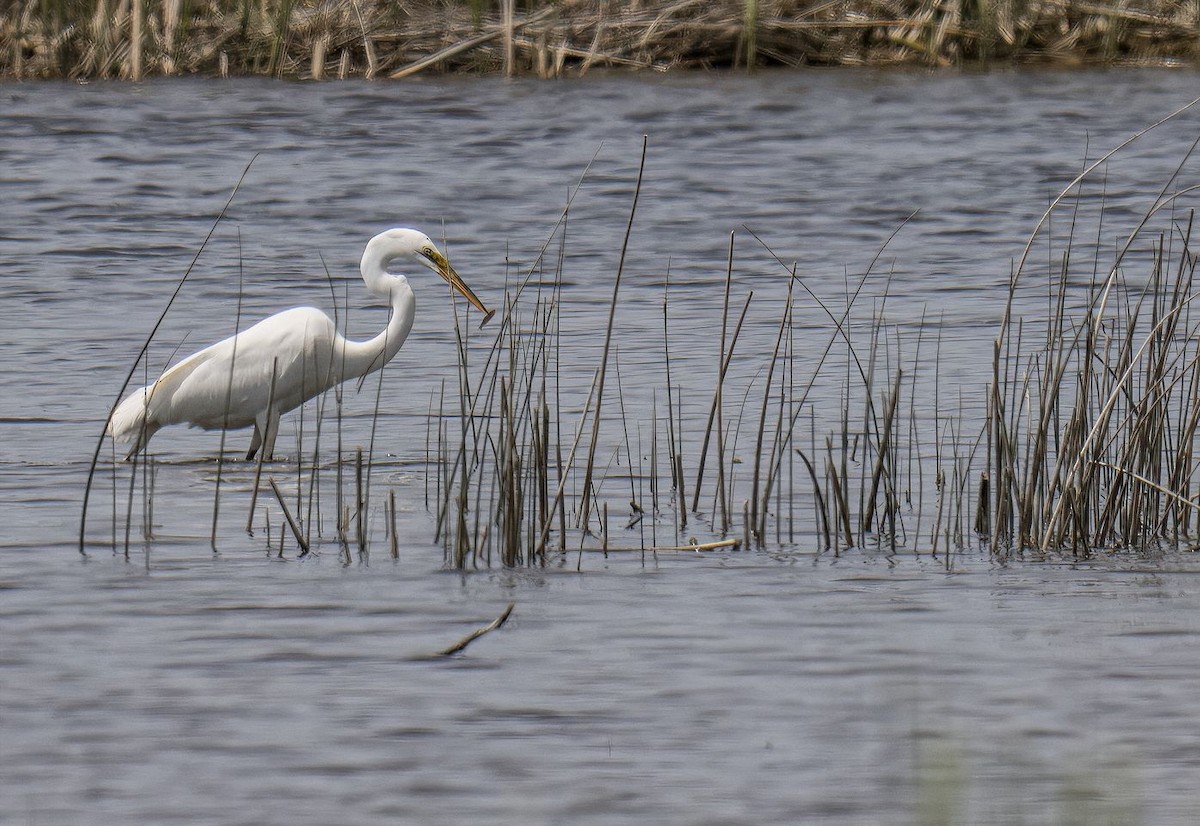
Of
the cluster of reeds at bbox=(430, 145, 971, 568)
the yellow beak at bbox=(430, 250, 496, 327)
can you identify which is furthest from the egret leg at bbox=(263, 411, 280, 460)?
the yellow beak at bbox=(430, 250, 496, 327)

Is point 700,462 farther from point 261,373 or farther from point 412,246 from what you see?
point 412,246

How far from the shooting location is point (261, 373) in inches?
301

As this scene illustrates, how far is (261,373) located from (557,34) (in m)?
9.90

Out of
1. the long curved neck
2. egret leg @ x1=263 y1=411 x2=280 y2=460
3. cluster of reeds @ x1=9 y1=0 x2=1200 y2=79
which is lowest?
egret leg @ x1=263 y1=411 x2=280 y2=460

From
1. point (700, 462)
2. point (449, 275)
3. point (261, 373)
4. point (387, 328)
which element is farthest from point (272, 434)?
point (700, 462)

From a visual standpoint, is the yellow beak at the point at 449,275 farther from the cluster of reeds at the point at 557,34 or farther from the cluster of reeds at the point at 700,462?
the cluster of reeds at the point at 557,34

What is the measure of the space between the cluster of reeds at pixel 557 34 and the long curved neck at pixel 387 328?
28.7ft

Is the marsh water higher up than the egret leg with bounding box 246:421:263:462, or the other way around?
the marsh water

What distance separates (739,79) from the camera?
688 inches

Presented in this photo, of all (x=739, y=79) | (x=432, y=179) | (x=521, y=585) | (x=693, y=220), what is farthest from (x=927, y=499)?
(x=739, y=79)

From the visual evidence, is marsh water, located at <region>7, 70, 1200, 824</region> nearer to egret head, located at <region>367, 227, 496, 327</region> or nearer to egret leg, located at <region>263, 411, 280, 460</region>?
egret leg, located at <region>263, 411, 280, 460</region>

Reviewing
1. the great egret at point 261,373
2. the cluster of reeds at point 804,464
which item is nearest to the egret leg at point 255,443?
the great egret at point 261,373

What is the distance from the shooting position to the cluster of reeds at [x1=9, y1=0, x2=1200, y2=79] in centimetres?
1697

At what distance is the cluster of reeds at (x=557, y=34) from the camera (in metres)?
17.0
